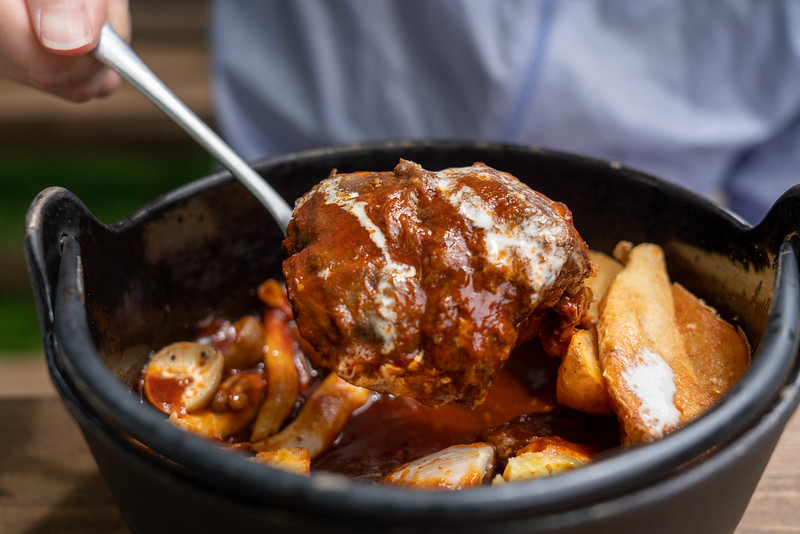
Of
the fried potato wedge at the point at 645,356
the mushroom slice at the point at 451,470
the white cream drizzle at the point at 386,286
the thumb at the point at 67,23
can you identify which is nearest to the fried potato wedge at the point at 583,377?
the fried potato wedge at the point at 645,356

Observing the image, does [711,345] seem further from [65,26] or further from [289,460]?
[65,26]

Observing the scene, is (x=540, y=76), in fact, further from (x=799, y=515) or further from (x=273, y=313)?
(x=799, y=515)

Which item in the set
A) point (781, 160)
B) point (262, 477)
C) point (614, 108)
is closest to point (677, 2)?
point (614, 108)

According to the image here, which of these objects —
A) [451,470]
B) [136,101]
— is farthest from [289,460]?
[136,101]

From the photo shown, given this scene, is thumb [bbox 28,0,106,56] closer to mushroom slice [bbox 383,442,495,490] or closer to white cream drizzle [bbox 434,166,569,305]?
white cream drizzle [bbox 434,166,569,305]

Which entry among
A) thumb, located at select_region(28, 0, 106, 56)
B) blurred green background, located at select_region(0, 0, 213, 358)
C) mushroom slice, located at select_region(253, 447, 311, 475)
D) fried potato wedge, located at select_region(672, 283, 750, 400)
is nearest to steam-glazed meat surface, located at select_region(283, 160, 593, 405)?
mushroom slice, located at select_region(253, 447, 311, 475)
